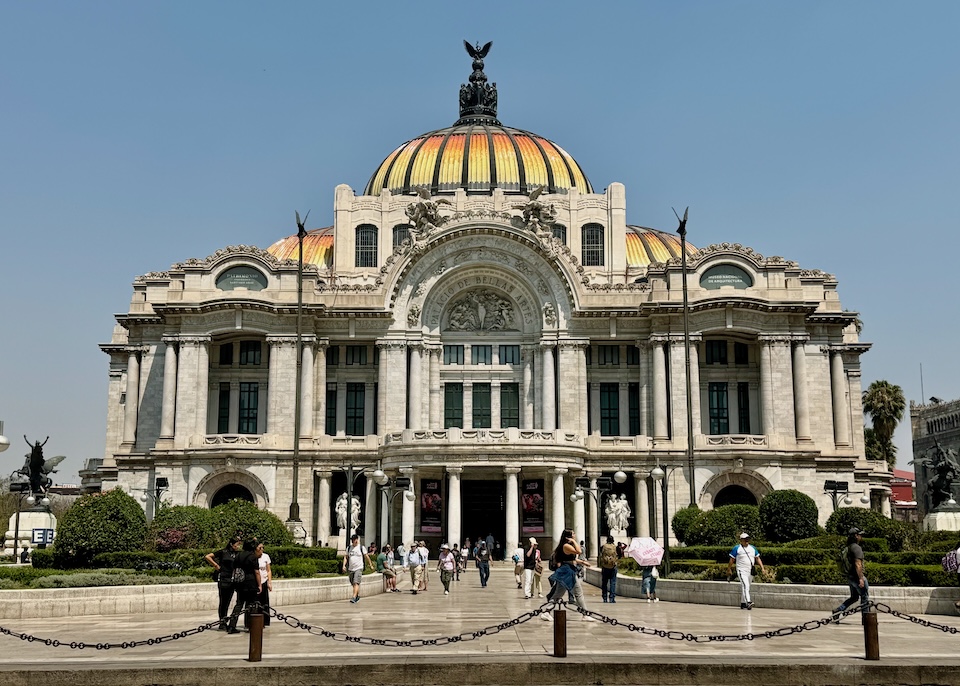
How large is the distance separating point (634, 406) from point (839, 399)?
13991mm

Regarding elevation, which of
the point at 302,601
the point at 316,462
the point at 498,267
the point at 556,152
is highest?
the point at 556,152

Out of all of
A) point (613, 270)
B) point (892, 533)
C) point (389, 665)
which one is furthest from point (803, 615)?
point (613, 270)

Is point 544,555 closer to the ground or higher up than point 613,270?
closer to the ground

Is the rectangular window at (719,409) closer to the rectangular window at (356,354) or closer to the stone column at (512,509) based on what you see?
the stone column at (512,509)

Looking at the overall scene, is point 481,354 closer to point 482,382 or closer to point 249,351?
point 482,382

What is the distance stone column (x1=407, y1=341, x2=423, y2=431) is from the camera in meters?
69.8

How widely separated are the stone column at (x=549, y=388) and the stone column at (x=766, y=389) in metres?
13.0

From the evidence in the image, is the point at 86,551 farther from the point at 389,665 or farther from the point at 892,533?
the point at 892,533

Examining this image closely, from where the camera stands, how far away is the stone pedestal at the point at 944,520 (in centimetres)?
5578

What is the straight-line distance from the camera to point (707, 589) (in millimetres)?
34844

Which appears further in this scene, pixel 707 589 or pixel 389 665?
pixel 707 589

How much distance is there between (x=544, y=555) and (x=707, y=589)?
1197 inches

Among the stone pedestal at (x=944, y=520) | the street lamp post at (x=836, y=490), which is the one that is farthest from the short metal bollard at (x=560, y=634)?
the stone pedestal at (x=944, y=520)

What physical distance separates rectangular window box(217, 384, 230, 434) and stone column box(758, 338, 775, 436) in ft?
112
